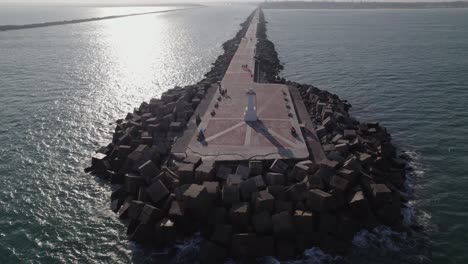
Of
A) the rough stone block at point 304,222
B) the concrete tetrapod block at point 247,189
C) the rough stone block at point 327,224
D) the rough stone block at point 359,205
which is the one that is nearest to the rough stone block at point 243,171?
the concrete tetrapod block at point 247,189

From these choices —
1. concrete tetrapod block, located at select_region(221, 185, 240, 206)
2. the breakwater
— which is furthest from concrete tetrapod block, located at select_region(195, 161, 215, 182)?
concrete tetrapod block, located at select_region(221, 185, 240, 206)

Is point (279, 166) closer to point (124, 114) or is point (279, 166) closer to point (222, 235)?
point (222, 235)

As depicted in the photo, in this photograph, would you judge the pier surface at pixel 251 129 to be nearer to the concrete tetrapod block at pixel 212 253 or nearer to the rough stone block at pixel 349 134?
the rough stone block at pixel 349 134

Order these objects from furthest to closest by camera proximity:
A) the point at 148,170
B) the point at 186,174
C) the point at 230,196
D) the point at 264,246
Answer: the point at 148,170 < the point at 186,174 < the point at 230,196 < the point at 264,246

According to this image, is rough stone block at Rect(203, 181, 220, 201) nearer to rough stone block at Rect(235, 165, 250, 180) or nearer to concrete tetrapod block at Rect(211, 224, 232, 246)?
rough stone block at Rect(235, 165, 250, 180)

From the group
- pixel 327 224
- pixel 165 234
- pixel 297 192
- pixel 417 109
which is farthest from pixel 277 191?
pixel 417 109
